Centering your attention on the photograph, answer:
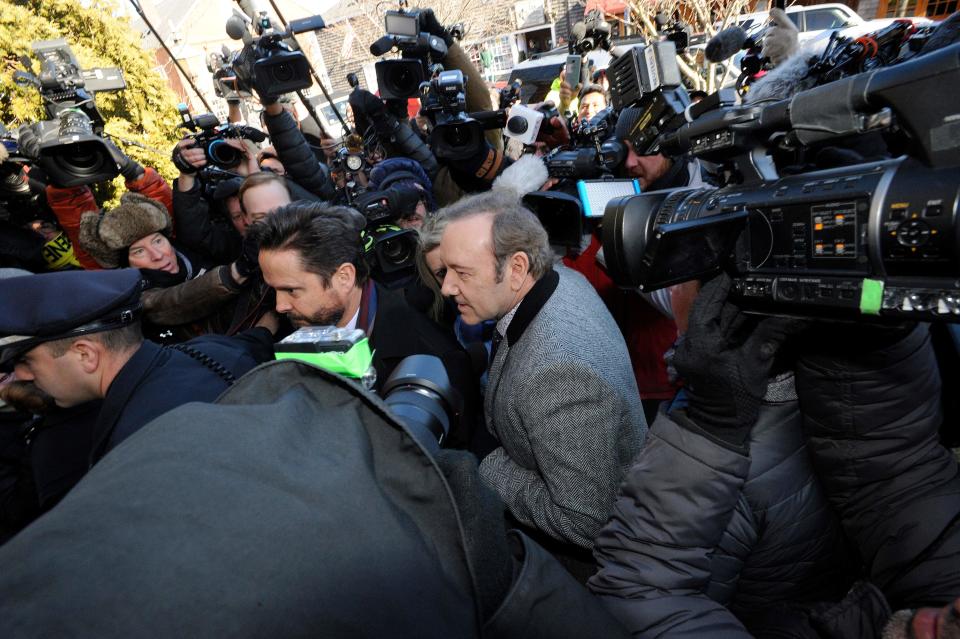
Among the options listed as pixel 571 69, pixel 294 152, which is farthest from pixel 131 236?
pixel 571 69

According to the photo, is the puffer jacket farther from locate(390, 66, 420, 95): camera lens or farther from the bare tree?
the bare tree

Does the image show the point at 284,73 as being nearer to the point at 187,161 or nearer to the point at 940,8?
the point at 187,161

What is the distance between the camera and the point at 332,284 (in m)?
2.38

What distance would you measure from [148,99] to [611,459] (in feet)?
37.4

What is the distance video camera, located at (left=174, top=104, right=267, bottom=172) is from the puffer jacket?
12.0 feet

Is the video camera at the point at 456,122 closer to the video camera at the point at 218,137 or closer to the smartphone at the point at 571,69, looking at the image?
the video camera at the point at 218,137

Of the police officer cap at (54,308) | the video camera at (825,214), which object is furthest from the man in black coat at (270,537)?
the police officer cap at (54,308)

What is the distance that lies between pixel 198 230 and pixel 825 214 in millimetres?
3662

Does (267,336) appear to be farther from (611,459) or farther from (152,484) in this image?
(152,484)

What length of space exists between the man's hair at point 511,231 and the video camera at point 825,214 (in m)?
0.66

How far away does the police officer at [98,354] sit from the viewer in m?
1.62

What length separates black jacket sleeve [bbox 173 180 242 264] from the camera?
3514mm

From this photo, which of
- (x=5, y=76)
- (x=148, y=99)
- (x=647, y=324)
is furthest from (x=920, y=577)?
(x=148, y=99)

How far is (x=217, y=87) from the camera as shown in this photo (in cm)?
512
